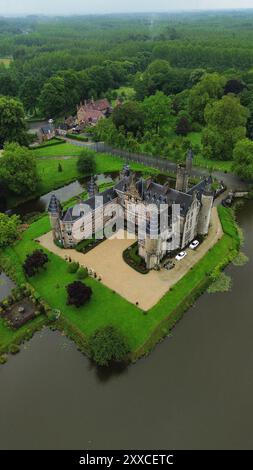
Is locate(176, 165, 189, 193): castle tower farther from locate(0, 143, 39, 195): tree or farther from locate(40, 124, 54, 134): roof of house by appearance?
locate(40, 124, 54, 134): roof of house

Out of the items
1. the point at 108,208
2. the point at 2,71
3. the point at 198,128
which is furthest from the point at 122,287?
the point at 2,71

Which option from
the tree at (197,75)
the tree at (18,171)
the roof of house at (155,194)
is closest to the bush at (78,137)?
the tree at (18,171)

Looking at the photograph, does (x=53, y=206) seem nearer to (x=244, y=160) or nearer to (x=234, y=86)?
(x=244, y=160)

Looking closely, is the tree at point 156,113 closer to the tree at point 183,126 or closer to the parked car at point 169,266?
the tree at point 183,126

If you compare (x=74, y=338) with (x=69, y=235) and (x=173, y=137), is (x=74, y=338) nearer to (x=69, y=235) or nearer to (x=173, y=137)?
(x=69, y=235)

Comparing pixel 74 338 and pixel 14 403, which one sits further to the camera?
pixel 74 338

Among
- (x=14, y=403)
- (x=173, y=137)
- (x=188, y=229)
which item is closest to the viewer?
(x=14, y=403)
